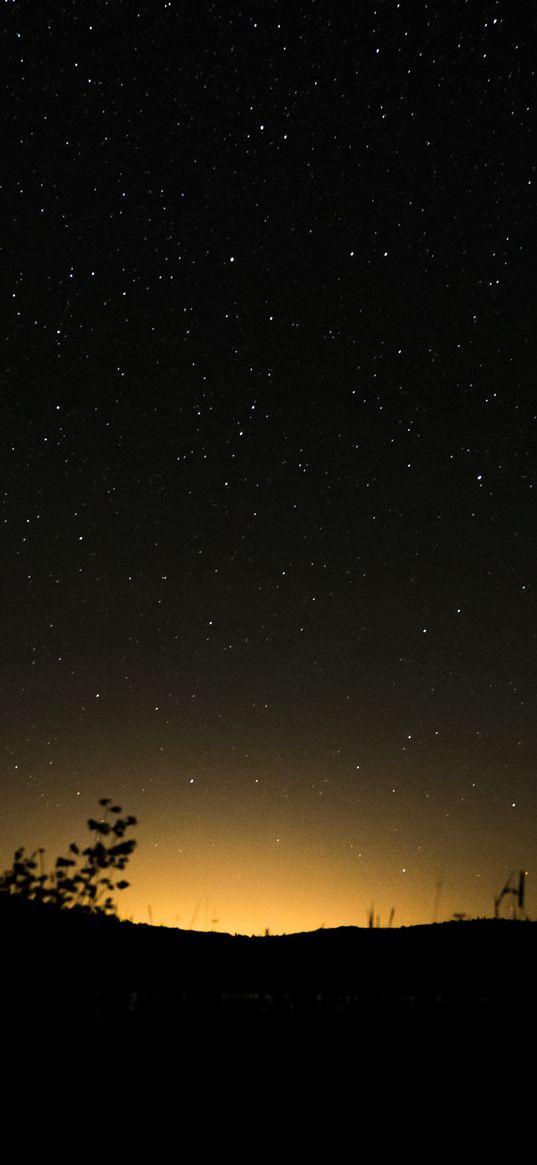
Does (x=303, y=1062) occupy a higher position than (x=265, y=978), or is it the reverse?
(x=265, y=978)

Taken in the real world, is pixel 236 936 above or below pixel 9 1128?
above

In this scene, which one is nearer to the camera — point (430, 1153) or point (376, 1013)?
point (430, 1153)

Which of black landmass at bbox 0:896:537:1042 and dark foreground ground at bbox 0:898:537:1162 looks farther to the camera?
black landmass at bbox 0:896:537:1042

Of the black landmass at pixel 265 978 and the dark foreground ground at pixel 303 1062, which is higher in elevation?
the black landmass at pixel 265 978

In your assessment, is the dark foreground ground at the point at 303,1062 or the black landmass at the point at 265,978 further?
the black landmass at the point at 265,978

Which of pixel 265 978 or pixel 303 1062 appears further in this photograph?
pixel 265 978

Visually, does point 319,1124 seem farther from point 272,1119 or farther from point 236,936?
point 236,936

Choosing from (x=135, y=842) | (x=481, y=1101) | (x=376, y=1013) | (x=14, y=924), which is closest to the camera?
(x=481, y=1101)

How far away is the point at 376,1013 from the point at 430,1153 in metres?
0.90

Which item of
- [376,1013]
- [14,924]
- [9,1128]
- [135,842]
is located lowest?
[9,1128]

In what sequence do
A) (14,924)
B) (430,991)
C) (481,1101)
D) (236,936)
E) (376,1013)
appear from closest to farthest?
1. (481,1101)
2. (376,1013)
3. (430,991)
4. (14,924)
5. (236,936)

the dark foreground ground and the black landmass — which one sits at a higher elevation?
the black landmass

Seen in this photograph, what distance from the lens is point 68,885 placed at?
812 centimetres

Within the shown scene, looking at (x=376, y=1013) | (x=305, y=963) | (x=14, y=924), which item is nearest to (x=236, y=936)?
(x=305, y=963)
